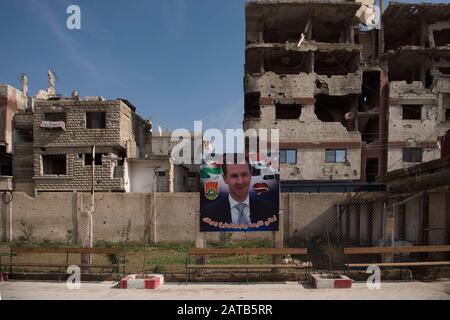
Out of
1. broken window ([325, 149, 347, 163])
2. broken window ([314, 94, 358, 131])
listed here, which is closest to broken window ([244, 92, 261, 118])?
broken window ([314, 94, 358, 131])

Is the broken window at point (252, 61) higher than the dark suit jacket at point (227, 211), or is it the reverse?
the broken window at point (252, 61)

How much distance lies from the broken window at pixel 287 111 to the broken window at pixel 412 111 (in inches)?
390

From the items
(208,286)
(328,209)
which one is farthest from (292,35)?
(208,286)

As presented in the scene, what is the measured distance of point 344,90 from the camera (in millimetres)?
27688

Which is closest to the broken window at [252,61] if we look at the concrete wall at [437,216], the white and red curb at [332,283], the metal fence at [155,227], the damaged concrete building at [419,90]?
the damaged concrete building at [419,90]

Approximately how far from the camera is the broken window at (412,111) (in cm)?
2780

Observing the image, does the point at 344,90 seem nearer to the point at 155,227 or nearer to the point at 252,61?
the point at 252,61

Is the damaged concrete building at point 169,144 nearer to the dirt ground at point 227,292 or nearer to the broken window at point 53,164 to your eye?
the broken window at point 53,164

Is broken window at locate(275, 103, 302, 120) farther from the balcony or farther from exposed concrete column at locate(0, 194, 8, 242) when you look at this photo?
the balcony

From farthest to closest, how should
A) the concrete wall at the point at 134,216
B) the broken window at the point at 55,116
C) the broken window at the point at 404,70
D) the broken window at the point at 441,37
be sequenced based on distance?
1. the broken window at the point at 441,37
2. the broken window at the point at 404,70
3. the broken window at the point at 55,116
4. the concrete wall at the point at 134,216

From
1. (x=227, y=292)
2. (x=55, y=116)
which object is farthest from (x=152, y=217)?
(x=55, y=116)

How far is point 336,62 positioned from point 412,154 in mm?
11901

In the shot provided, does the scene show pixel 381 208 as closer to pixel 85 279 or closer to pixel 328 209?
pixel 328 209

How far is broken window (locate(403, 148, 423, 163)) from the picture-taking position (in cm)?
2717
